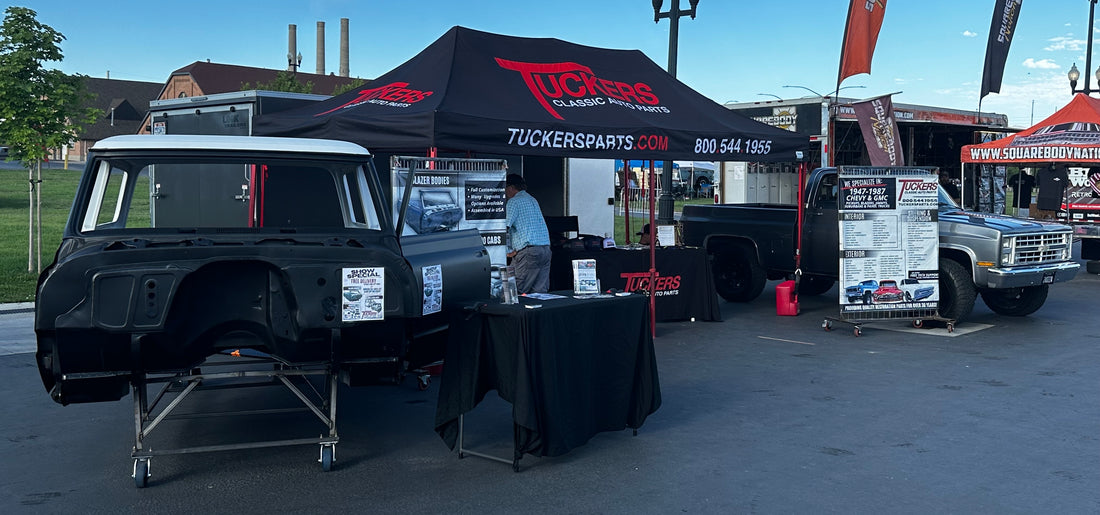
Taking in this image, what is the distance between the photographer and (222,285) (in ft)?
17.8

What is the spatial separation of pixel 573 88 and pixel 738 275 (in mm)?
4510

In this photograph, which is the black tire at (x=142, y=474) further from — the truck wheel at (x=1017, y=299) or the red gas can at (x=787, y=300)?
the truck wheel at (x=1017, y=299)

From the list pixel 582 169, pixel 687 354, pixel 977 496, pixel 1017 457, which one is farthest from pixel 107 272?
pixel 582 169

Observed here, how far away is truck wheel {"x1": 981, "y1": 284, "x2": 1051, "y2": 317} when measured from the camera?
1268 centimetres

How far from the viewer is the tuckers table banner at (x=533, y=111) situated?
9.21m

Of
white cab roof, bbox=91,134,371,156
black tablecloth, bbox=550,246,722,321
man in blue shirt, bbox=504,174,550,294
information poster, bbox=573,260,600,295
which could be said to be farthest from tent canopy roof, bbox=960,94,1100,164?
white cab roof, bbox=91,134,371,156

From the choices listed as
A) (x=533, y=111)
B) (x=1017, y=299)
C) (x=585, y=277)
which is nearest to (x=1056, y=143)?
(x=1017, y=299)

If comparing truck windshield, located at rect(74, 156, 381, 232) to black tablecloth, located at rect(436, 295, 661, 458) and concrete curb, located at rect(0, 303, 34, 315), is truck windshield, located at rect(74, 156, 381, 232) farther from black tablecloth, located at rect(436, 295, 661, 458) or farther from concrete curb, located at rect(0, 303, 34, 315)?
concrete curb, located at rect(0, 303, 34, 315)

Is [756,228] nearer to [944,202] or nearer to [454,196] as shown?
[944,202]

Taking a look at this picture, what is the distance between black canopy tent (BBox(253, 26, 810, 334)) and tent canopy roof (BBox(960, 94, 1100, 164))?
928 centimetres

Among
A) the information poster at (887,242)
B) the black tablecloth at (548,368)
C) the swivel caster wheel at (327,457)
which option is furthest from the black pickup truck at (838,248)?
the swivel caster wheel at (327,457)

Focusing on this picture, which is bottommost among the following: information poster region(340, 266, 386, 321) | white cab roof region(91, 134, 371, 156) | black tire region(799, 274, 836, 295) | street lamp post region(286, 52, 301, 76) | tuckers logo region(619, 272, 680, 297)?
black tire region(799, 274, 836, 295)

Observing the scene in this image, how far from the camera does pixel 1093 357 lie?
9977mm

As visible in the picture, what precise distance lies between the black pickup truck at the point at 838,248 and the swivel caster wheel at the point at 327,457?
732 centimetres
